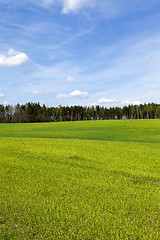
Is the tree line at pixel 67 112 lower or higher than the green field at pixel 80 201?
higher

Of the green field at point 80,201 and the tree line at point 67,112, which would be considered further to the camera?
the tree line at point 67,112

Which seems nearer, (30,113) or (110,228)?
(110,228)

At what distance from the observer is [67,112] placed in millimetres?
119750

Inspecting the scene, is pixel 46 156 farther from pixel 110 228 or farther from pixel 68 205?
pixel 110 228

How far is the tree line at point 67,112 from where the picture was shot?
10125 cm

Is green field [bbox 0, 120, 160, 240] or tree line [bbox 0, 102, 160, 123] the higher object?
tree line [bbox 0, 102, 160, 123]

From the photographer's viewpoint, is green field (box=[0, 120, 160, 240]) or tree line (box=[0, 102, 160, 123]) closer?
green field (box=[0, 120, 160, 240])

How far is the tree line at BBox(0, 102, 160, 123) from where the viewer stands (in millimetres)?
101250

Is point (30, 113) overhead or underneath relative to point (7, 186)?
overhead

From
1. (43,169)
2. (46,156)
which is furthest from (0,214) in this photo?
(46,156)

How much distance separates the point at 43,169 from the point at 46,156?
245cm

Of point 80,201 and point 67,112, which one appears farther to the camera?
point 67,112

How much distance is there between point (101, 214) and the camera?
14.4ft

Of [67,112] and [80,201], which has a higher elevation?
[67,112]
